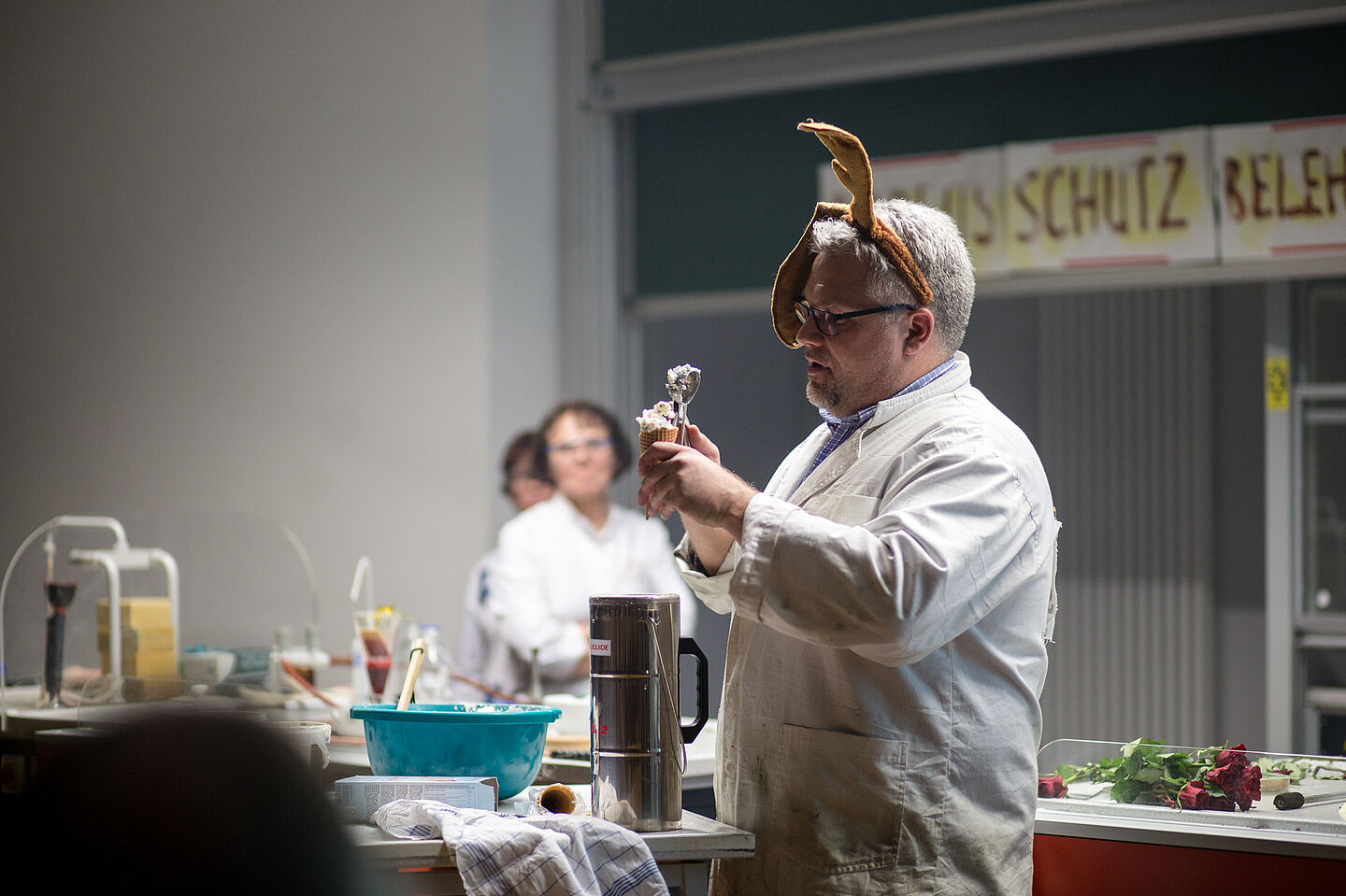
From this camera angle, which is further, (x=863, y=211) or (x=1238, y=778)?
(x=1238, y=778)

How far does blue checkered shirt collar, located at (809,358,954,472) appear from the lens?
190 centimetres

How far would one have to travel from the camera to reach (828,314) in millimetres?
1885

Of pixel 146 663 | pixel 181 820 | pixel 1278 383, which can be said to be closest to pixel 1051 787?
pixel 181 820

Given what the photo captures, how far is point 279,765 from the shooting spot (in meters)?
0.62

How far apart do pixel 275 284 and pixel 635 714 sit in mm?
3941

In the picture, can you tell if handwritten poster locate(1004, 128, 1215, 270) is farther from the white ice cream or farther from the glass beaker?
the white ice cream

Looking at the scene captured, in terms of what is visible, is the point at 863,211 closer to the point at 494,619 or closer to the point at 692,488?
the point at 692,488

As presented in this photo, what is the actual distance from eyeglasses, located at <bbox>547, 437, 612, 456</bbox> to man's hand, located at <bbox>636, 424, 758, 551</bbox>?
2310mm

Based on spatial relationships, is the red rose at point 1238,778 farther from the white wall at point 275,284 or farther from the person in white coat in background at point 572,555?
the white wall at point 275,284

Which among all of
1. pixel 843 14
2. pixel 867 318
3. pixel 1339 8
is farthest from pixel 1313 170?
pixel 867 318

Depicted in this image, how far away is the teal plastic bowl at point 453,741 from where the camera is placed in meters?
1.85

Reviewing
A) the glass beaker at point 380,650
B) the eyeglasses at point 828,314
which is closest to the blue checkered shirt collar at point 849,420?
the eyeglasses at point 828,314

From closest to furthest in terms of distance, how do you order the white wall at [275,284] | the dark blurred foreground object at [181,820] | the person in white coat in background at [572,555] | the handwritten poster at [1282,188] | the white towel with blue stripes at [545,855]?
1. the dark blurred foreground object at [181,820]
2. the white towel with blue stripes at [545,855]
3. the person in white coat in background at [572,555]
4. the handwritten poster at [1282,188]
5. the white wall at [275,284]

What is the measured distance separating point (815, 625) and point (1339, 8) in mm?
3270
